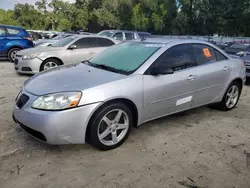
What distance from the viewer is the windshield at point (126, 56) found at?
333 cm

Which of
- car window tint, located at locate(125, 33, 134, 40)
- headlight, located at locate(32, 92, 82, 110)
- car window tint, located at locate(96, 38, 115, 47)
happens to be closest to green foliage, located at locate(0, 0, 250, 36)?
car window tint, located at locate(125, 33, 134, 40)

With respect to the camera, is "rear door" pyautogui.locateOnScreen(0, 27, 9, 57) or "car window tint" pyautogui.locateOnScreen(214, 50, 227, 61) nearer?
"car window tint" pyautogui.locateOnScreen(214, 50, 227, 61)

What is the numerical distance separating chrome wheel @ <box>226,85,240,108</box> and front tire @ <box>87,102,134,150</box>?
7.82ft

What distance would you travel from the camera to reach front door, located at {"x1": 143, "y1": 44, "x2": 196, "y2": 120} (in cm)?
323

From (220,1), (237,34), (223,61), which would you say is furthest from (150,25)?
(223,61)

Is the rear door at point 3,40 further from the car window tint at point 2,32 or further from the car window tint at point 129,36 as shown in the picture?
the car window tint at point 129,36

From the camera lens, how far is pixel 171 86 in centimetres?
340

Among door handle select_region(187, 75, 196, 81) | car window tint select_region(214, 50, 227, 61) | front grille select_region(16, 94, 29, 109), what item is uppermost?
car window tint select_region(214, 50, 227, 61)

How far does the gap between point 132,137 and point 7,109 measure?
2522 millimetres

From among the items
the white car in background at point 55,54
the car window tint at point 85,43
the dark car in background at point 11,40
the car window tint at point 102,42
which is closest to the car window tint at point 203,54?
the white car in background at point 55,54

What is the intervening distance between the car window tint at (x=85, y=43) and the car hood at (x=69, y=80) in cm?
448

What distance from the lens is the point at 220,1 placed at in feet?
118

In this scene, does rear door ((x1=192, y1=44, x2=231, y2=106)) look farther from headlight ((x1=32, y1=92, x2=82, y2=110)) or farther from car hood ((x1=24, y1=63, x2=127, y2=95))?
headlight ((x1=32, y1=92, x2=82, y2=110))

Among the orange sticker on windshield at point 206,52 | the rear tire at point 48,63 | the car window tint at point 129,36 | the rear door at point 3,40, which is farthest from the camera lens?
the car window tint at point 129,36
